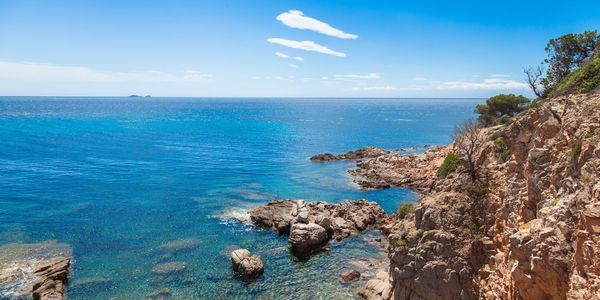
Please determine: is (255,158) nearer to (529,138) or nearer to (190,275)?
(190,275)

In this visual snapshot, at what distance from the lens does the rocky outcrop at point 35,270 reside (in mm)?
25547

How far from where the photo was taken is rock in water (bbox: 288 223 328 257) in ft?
108

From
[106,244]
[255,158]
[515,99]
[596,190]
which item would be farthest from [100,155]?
[515,99]

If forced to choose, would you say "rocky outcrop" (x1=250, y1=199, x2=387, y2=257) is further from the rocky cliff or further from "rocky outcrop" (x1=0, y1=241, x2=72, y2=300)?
"rocky outcrop" (x1=0, y1=241, x2=72, y2=300)

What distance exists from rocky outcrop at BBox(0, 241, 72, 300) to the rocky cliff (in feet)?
82.5

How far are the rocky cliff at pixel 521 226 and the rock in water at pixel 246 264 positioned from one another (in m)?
9.59

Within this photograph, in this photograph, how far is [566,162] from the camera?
17094 mm

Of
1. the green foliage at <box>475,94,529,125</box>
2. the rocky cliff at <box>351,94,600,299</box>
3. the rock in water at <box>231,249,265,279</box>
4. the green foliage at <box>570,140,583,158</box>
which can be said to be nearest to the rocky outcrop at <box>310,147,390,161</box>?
the green foliage at <box>475,94,529,125</box>

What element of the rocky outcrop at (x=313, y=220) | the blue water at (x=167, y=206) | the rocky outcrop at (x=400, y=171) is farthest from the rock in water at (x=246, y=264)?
the rocky outcrop at (x=400, y=171)

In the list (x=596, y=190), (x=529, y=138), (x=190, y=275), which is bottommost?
(x=190, y=275)

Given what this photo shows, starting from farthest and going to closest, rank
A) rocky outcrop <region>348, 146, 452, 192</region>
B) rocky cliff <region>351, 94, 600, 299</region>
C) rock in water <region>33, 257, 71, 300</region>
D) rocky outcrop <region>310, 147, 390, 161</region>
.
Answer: rocky outcrop <region>310, 147, 390, 161</region> < rocky outcrop <region>348, 146, 452, 192</region> < rock in water <region>33, 257, 71, 300</region> < rocky cliff <region>351, 94, 600, 299</region>

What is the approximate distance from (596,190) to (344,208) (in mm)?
30091

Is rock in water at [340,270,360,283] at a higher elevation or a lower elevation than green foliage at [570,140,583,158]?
lower

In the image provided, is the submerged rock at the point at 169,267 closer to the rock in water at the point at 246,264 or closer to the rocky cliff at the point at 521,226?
the rock in water at the point at 246,264
